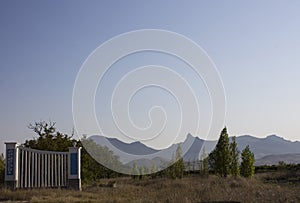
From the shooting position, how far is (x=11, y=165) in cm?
2220

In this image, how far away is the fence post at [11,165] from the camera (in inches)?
866

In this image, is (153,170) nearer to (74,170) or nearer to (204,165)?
(204,165)

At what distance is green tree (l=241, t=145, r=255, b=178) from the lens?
32312mm

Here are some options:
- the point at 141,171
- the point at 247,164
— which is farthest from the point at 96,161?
the point at 247,164

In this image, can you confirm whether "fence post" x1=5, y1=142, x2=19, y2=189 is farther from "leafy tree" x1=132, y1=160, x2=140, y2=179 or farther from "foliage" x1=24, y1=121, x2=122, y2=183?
"leafy tree" x1=132, y1=160, x2=140, y2=179

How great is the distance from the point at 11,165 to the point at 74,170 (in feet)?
10.2

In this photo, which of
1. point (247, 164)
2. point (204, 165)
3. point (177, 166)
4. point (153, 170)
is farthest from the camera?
point (153, 170)

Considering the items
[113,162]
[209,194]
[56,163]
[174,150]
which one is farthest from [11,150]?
[113,162]

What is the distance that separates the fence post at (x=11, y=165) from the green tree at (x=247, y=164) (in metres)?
16.9

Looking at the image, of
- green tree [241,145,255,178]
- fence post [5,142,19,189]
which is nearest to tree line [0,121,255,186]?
green tree [241,145,255,178]

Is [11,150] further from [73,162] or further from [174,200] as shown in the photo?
[174,200]

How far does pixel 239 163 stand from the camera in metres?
33.2

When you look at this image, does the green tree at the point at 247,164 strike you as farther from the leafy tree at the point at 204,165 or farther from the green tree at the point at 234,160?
the leafy tree at the point at 204,165

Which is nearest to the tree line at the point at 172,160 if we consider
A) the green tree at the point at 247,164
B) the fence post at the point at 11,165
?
the green tree at the point at 247,164
